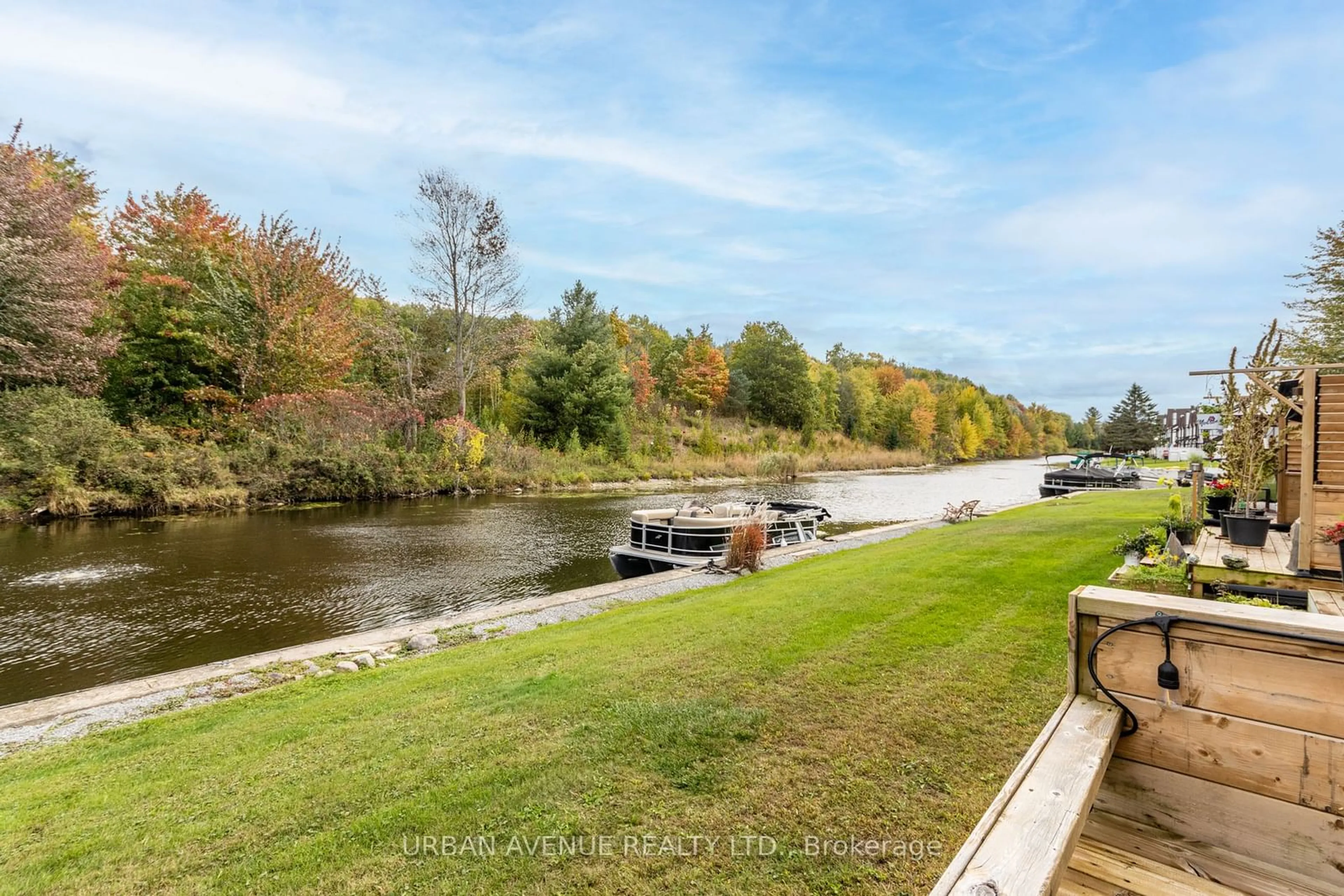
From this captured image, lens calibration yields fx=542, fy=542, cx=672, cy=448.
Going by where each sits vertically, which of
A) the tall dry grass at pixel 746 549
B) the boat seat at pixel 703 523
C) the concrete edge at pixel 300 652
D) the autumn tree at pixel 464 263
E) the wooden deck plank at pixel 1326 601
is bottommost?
the concrete edge at pixel 300 652

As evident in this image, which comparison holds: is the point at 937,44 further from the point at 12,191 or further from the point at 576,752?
the point at 12,191

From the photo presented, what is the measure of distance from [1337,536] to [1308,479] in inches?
28.6

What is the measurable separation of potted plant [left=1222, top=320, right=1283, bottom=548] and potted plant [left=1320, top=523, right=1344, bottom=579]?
7.22 feet

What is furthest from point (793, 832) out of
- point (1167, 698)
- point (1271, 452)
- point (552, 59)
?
point (552, 59)

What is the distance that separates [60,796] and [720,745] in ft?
12.9

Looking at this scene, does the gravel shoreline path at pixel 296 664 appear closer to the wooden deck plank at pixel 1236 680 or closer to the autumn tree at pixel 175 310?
the wooden deck plank at pixel 1236 680

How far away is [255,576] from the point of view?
1020 centimetres

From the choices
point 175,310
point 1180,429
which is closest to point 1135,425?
point 1180,429

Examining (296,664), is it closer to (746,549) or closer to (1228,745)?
(746,549)

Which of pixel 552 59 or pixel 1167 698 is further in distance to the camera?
pixel 552 59

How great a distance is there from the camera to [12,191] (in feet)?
54.5

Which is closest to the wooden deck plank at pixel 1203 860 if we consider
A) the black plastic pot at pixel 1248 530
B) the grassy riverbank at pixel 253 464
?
the black plastic pot at pixel 1248 530

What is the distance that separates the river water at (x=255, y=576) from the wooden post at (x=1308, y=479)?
921 cm

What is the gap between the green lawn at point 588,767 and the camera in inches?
88.2
